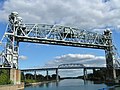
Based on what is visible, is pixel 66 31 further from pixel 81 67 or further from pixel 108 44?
pixel 81 67

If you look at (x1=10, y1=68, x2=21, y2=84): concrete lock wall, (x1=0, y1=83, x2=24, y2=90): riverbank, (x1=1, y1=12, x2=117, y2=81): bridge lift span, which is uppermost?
(x1=1, y1=12, x2=117, y2=81): bridge lift span

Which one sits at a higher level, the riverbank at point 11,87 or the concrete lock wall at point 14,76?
the concrete lock wall at point 14,76

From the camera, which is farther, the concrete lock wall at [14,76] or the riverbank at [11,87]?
the concrete lock wall at [14,76]

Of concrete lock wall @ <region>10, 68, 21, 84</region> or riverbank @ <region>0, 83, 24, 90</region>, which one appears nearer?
riverbank @ <region>0, 83, 24, 90</region>

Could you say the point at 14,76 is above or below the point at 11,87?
above

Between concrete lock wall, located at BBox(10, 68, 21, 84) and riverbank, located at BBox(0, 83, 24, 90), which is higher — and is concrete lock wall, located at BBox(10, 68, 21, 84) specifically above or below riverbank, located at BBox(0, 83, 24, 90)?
above

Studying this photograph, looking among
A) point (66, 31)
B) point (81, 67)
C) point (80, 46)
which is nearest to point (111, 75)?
point (80, 46)

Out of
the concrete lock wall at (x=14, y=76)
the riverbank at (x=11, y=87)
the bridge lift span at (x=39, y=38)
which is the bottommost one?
the riverbank at (x=11, y=87)

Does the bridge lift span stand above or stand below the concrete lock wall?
above

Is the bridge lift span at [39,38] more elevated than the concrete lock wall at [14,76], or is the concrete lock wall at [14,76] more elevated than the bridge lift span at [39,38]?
the bridge lift span at [39,38]

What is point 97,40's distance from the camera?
4117 inches

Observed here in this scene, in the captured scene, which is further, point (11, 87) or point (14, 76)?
point (14, 76)

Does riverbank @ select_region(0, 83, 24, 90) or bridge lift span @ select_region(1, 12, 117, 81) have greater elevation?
bridge lift span @ select_region(1, 12, 117, 81)

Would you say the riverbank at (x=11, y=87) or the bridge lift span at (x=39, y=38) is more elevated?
the bridge lift span at (x=39, y=38)
